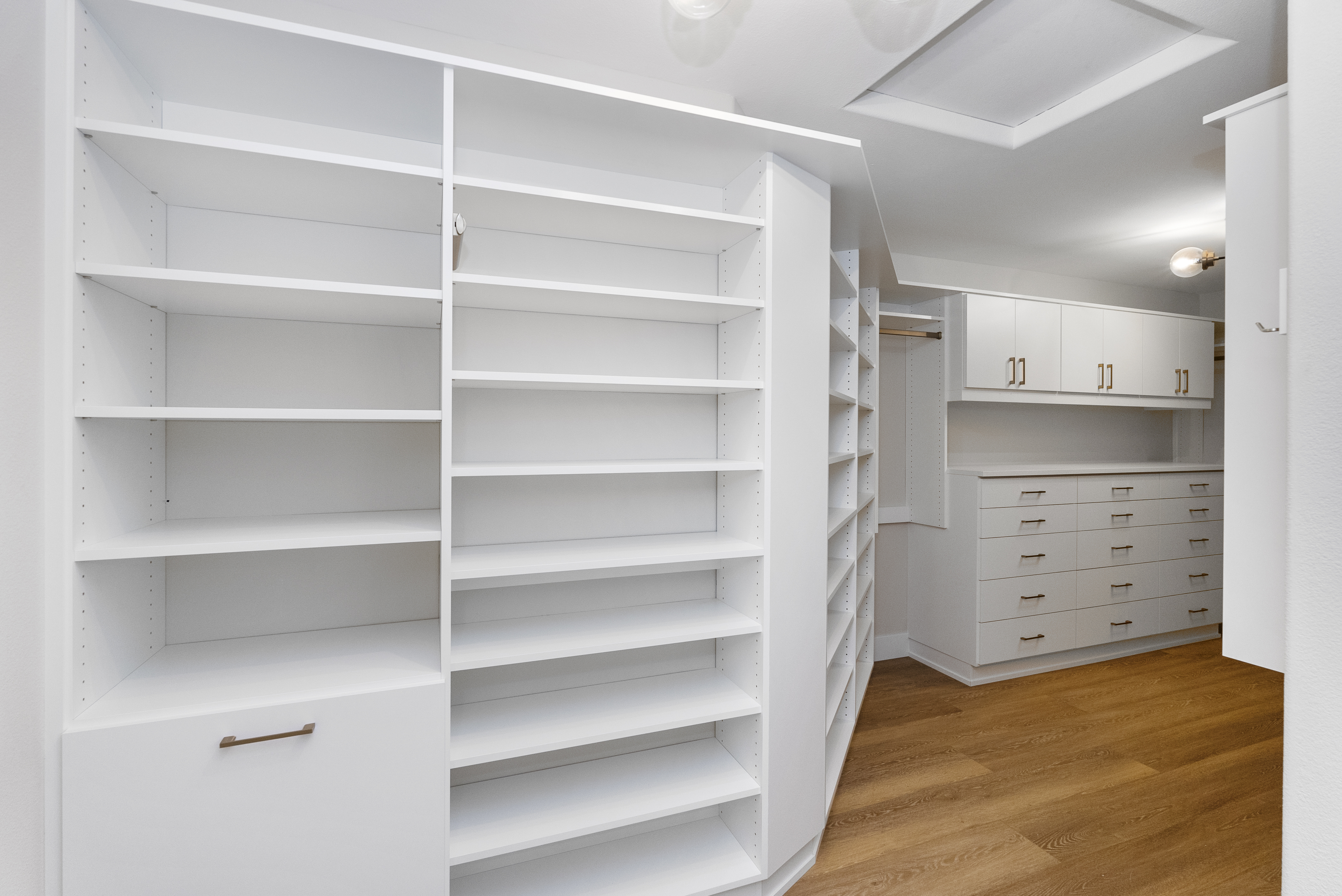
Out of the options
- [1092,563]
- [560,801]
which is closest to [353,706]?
[560,801]

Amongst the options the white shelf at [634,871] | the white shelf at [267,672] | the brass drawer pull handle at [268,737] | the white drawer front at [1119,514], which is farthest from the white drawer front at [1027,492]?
the brass drawer pull handle at [268,737]

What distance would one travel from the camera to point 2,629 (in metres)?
0.98

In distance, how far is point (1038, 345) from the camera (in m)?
3.60

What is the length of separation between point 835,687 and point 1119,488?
2522 millimetres

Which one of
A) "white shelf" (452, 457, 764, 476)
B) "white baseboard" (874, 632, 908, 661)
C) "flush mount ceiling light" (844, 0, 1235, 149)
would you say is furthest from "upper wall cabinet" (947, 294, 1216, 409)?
"white shelf" (452, 457, 764, 476)

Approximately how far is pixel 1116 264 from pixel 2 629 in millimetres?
5319

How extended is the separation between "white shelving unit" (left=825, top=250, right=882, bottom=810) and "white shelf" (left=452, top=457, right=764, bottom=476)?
1.64 feet

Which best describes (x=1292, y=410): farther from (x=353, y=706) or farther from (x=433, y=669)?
(x=353, y=706)

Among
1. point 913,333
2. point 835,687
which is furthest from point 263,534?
point 913,333

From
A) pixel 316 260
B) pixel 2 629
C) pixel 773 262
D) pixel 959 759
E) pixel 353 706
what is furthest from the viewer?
pixel 959 759

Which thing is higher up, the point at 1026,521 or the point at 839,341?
the point at 839,341

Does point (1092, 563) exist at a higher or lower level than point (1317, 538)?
lower

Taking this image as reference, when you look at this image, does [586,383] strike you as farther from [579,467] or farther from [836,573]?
[836,573]

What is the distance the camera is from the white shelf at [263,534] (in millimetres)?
1182
